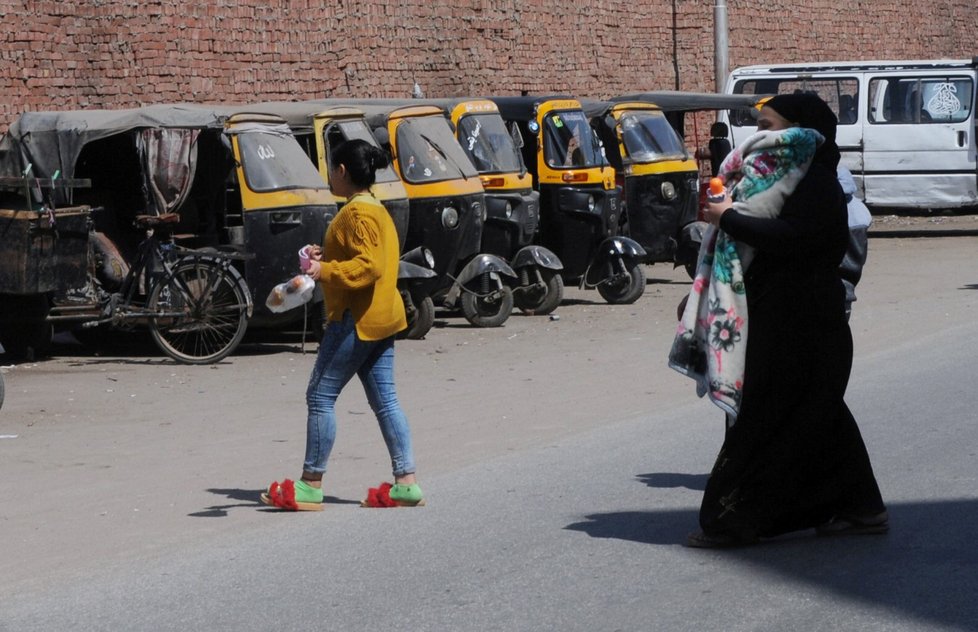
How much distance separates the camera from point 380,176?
1368cm

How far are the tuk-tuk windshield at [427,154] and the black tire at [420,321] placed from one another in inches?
44.4

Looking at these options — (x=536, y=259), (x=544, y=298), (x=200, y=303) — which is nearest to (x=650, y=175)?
(x=544, y=298)

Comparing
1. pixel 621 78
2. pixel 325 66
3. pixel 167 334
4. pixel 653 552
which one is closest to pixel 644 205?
pixel 325 66

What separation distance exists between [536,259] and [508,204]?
0.61 metres

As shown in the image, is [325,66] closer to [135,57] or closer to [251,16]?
[251,16]

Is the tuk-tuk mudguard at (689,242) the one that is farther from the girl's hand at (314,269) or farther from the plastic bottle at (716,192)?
the plastic bottle at (716,192)

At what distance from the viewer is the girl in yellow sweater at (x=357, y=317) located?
675 cm

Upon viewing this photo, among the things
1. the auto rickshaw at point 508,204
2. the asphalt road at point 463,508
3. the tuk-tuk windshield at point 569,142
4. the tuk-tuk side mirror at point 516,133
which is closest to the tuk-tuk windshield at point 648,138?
the tuk-tuk windshield at point 569,142

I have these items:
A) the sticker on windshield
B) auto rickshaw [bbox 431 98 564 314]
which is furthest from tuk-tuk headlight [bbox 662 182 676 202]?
the sticker on windshield

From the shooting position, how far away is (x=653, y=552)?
243 inches

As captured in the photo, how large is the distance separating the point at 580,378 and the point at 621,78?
15.8m

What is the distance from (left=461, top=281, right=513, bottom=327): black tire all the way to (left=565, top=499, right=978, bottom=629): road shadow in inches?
312

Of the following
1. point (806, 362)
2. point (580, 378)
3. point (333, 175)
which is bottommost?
point (580, 378)

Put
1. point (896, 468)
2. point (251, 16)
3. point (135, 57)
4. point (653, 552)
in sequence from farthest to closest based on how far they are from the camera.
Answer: point (251, 16), point (135, 57), point (896, 468), point (653, 552)
